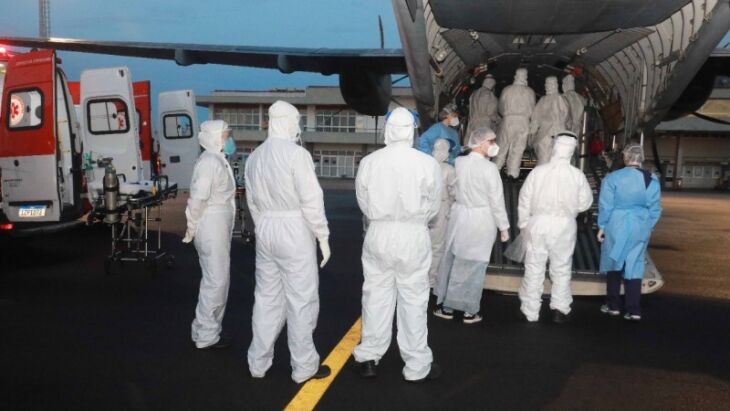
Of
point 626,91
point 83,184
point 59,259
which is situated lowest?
point 59,259

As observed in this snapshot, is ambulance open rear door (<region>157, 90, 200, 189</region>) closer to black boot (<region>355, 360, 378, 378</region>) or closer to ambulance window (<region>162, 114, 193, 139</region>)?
ambulance window (<region>162, 114, 193, 139</region>)

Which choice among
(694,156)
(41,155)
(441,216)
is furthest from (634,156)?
(694,156)

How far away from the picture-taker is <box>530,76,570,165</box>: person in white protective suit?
31.6ft

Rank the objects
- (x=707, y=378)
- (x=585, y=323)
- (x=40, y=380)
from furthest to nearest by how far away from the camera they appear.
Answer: (x=585, y=323) → (x=707, y=378) → (x=40, y=380)

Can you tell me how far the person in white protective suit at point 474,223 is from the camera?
5430 mm

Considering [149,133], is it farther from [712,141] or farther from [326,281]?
[712,141]

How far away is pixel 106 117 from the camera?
10.8 metres

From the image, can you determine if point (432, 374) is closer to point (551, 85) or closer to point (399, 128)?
point (399, 128)

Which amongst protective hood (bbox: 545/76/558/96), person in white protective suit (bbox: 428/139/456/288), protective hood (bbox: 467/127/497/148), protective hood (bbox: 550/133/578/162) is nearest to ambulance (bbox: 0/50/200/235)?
person in white protective suit (bbox: 428/139/456/288)

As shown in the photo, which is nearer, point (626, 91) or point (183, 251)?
point (183, 251)

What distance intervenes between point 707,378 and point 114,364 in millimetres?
4355

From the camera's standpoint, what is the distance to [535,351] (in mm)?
4867

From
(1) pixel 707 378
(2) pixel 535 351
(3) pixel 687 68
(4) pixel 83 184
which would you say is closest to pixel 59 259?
(4) pixel 83 184

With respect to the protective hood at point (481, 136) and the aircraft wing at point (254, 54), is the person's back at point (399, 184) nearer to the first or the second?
the protective hood at point (481, 136)
